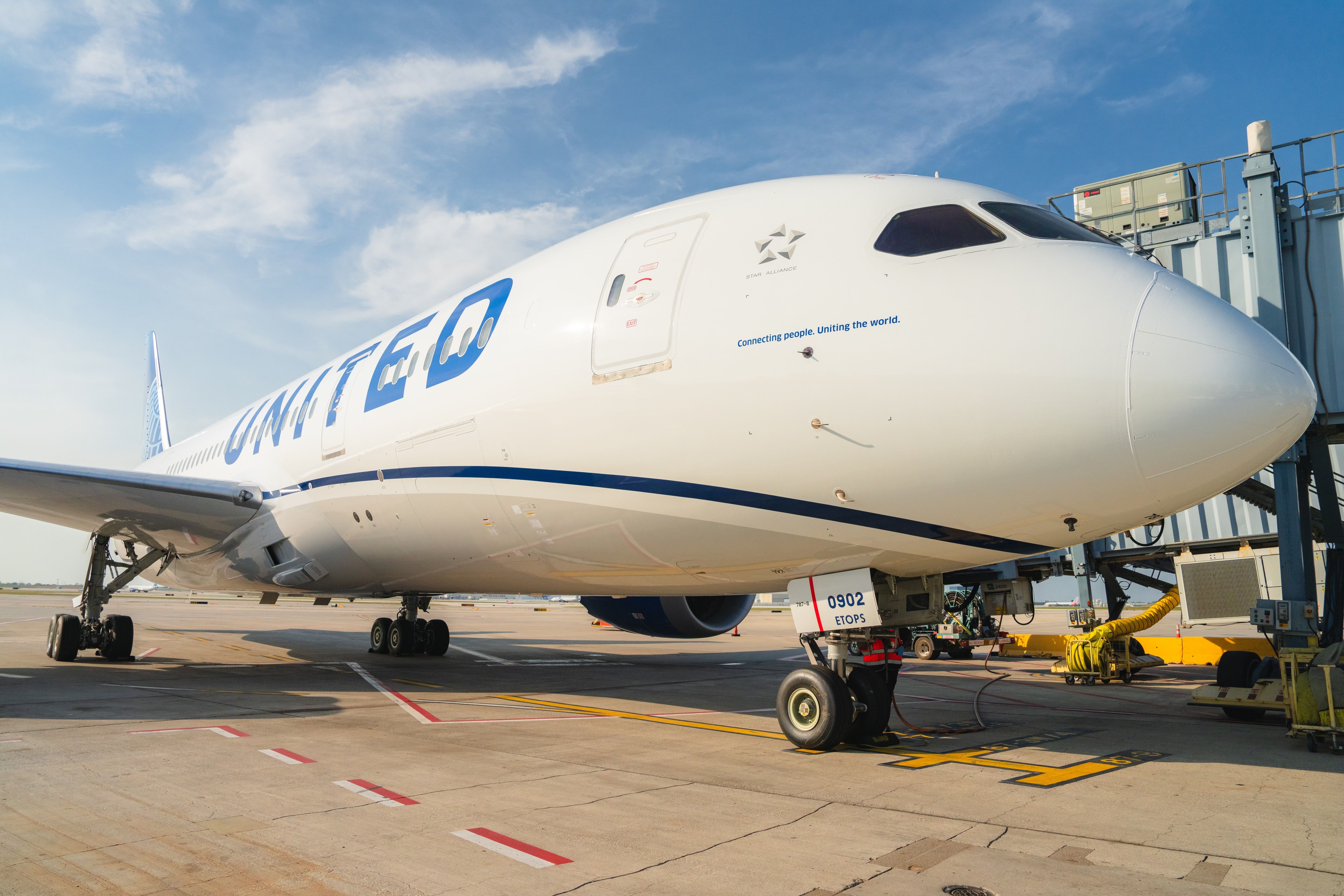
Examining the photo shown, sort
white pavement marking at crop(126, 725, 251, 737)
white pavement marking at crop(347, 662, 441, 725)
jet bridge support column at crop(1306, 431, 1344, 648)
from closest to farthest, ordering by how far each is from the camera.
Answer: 1. white pavement marking at crop(126, 725, 251, 737)
2. white pavement marking at crop(347, 662, 441, 725)
3. jet bridge support column at crop(1306, 431, 1344, 648)

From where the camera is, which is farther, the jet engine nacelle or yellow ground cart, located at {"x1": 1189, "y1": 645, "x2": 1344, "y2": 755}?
the jet engine nacelle

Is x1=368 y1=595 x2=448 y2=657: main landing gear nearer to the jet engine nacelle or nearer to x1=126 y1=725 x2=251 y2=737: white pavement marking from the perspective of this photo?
the jet engine nacelle

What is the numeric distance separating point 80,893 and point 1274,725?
9.44m

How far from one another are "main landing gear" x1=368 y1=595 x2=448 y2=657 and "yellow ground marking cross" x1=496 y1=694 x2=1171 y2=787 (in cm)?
949

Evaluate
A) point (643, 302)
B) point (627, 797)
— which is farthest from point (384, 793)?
point (643, 302)

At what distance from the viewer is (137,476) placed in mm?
11141

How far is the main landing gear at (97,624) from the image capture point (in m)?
13.5

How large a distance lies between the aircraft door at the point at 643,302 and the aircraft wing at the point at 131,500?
746cm

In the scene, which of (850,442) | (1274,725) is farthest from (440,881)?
(1274,725)

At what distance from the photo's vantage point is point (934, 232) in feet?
17.3

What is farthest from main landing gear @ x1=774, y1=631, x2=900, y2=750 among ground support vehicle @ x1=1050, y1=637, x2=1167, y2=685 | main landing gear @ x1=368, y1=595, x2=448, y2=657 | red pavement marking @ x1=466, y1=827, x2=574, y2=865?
main landing gear @ x1=368, y1=595, x2=448, y2=657

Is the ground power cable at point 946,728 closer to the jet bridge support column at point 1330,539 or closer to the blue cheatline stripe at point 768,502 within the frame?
the blue cheatline stripe at point 768,502

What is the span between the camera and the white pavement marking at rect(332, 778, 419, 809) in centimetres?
468

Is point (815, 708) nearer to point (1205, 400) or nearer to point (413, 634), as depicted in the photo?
point (1205, 400)
